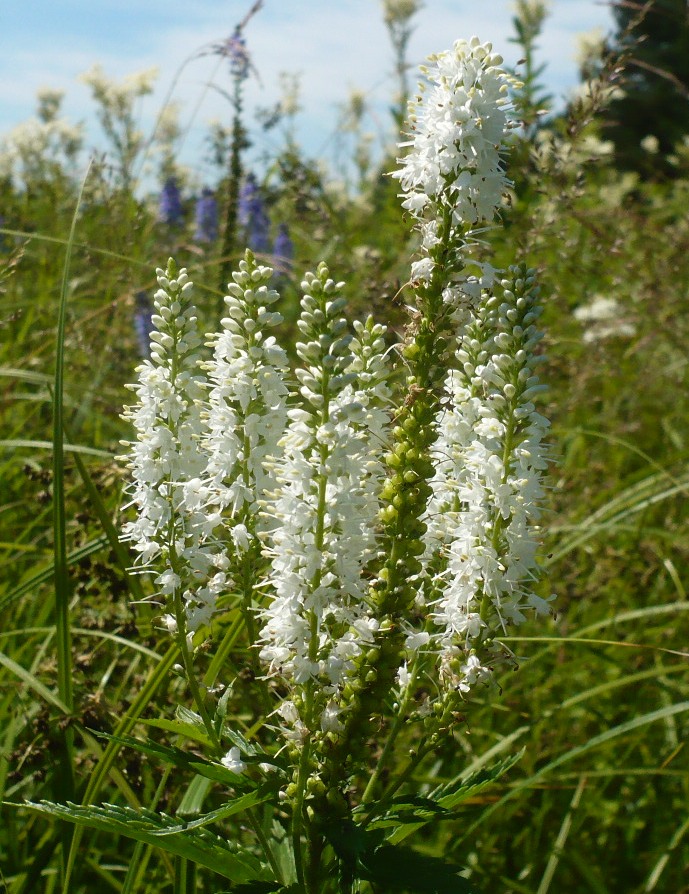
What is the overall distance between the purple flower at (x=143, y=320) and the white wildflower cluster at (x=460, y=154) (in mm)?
3387

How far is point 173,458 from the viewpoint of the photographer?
2.23 metres

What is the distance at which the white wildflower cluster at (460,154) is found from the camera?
223cm

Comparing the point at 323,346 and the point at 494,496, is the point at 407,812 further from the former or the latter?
the point at 323,346

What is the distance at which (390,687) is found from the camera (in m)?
2.25

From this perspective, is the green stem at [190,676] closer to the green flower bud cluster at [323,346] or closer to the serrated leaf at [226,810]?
the serrated leaf at [226,810]

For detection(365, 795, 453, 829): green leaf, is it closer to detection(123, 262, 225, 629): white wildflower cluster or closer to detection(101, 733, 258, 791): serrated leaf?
detection(101, 733, 258, 791): serrated leaf

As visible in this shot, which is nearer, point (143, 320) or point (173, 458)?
point (173, 458)

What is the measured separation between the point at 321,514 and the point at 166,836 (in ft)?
2.61

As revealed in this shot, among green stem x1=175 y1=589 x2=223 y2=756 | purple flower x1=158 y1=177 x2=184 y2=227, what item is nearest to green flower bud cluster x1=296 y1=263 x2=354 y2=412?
green stem x1=175 y1=589 x2=223 y2=756

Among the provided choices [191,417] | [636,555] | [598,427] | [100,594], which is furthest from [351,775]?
[598,427]

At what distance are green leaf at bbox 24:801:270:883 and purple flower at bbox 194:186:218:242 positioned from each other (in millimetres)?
6475

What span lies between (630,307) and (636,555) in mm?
2291

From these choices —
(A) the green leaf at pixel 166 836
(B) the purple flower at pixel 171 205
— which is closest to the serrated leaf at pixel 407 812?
(A) the green leaf at pixel 166 836

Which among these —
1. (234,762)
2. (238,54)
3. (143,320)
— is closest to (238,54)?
(238,54)
